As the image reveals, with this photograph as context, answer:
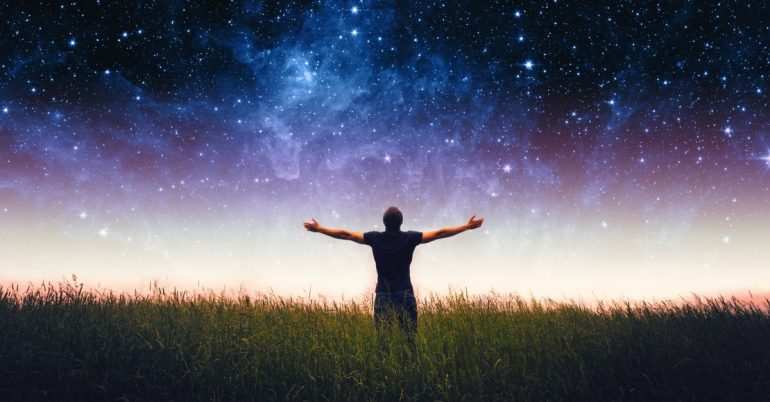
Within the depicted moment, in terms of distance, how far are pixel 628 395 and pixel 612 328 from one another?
6.12ft

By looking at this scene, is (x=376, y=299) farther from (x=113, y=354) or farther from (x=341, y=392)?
(x=113, y=354)

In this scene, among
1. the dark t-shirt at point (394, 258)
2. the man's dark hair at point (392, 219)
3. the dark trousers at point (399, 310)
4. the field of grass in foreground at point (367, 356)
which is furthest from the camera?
the man's dark hair at point (392, 219)

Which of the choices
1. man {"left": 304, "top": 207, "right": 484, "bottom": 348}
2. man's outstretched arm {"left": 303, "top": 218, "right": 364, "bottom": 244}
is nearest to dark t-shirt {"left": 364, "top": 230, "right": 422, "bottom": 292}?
man {"left": 304, "top": 207, "right": 484, "bottom": 348}

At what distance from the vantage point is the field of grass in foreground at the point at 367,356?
4.26m

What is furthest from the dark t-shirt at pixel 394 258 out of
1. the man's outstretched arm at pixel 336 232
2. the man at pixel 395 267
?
the man's outstretched arm at pixel 336 232

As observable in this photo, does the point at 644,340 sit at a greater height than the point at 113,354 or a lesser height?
lesser

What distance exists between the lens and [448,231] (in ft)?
19.6

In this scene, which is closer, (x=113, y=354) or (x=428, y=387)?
(x=428, y=387)

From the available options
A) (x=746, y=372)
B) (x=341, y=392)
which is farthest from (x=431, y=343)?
(x=746, y=372)

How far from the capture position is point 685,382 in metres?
4.37

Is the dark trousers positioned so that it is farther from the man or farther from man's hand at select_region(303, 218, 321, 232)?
man's hand at select_region(303, 218, 321, 232)

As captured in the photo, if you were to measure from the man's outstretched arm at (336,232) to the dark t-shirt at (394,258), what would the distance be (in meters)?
0.32

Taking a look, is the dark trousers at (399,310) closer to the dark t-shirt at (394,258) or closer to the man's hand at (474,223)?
the dark t-shirt at (394,258)

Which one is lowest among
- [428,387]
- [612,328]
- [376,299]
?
[428,387]
